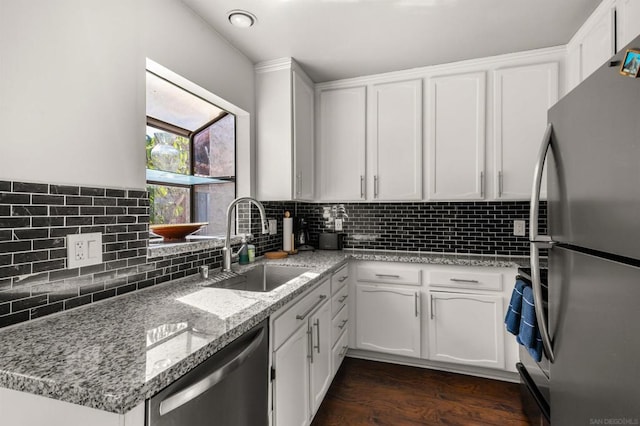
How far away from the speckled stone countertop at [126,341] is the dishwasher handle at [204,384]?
0.05 meters

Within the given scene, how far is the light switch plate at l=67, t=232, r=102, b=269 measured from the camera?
1133 mm

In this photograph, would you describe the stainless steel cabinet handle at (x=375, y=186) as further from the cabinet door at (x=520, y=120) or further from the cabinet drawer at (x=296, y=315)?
the cabinet drawer at (x=296, y=315)

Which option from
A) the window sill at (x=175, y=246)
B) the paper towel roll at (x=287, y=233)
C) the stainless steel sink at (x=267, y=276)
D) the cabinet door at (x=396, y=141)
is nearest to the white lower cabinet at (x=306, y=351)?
the stainless steel sink at (x=267, y=276)

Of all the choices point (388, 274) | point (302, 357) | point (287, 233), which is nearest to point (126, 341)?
point (302, 357)

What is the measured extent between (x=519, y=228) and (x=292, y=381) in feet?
6.89

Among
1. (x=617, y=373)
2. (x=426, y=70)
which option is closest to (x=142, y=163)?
(x=617, y=373)

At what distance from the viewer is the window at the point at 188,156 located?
1.90m

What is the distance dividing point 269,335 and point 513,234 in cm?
217

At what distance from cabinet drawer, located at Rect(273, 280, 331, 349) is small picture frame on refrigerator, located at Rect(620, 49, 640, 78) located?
4.24 feet

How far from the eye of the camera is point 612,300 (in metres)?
0.73

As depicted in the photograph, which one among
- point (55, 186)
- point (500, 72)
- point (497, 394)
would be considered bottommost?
point (497, 394)

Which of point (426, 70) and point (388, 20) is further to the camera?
point (426, 70)

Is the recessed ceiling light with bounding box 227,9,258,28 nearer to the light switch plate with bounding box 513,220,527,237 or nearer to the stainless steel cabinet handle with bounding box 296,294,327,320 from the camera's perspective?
the stainless steel cabinet handle with bounding box 296,294,327,320

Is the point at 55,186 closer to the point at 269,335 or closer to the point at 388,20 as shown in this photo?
the point at 269,335
